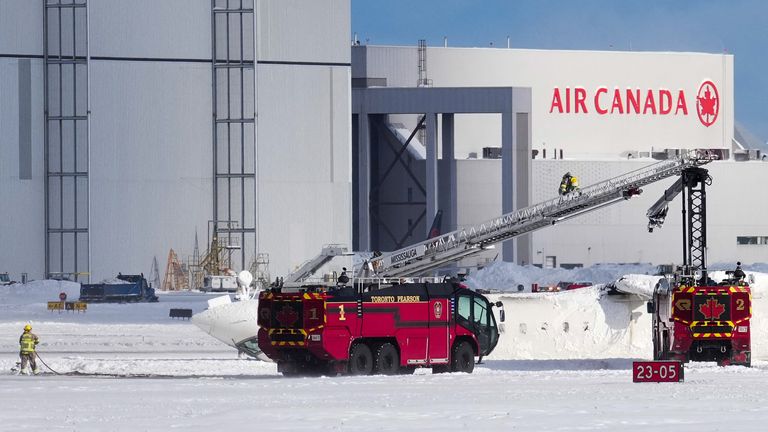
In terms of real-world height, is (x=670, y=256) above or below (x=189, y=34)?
below

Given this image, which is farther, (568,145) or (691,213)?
(568,145)

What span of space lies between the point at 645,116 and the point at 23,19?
57.1 m

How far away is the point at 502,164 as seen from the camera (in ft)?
390

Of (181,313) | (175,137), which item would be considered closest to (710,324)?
(181,313)

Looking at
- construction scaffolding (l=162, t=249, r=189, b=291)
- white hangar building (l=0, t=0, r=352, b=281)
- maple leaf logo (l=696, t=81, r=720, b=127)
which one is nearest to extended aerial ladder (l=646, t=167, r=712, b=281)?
white hangar building (l=0, t=0, r=352, b=281)

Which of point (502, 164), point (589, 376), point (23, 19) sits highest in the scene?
point (23, 19)

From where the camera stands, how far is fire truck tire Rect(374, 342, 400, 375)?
37.3 meters

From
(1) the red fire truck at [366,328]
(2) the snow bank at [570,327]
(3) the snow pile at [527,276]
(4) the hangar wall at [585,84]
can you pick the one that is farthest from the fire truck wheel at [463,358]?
(4) the hangar wall at [585,84]

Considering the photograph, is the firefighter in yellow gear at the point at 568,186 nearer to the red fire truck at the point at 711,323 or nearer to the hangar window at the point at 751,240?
the red fire truck at the point at 711,323

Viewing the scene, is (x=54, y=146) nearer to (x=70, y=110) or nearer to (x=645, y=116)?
(x=70, y=110)

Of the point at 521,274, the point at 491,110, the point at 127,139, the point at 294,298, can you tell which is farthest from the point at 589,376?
the point at 491,110

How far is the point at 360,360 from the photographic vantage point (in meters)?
37.2

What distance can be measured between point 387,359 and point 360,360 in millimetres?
638

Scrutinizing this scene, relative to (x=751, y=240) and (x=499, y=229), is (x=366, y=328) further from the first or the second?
(x=751, y=240)
